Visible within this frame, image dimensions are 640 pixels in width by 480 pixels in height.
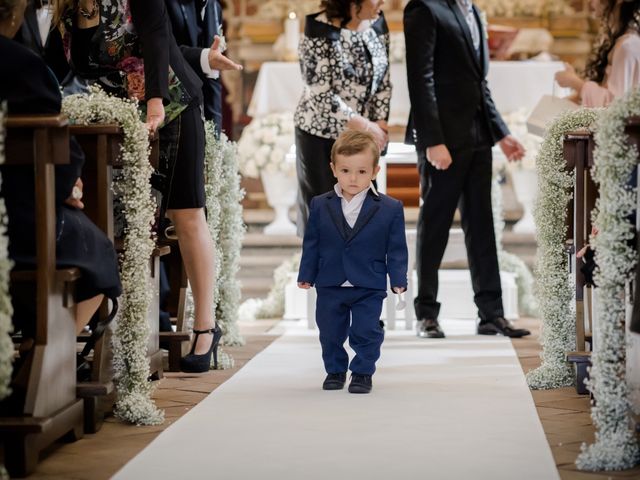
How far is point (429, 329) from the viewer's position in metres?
5.48

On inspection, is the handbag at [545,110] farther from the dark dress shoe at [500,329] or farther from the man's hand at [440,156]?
the dark dress shoe at [500,329]

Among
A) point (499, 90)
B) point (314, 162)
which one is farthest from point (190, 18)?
point (499, 90)

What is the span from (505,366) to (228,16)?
589 cm

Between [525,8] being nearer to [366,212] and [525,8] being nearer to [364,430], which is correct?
[366,212]

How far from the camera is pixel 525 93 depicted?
25.4ft

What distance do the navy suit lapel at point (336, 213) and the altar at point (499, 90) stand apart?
152 inches

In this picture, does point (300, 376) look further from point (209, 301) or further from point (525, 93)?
point (525, 93)

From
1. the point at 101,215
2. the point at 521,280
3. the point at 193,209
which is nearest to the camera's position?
the point at 101,215

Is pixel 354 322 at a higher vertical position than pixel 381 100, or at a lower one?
lower

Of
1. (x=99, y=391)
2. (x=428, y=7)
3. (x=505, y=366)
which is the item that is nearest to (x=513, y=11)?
(x=428, y=7)

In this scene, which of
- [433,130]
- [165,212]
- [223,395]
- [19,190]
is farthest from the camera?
[433,130]

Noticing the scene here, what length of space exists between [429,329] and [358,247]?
1811 millimetres

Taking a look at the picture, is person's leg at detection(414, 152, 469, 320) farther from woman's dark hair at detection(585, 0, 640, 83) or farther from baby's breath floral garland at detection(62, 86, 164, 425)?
baby's breath floral garland at detection(62, 86, 164, 425)

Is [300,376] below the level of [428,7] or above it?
below
